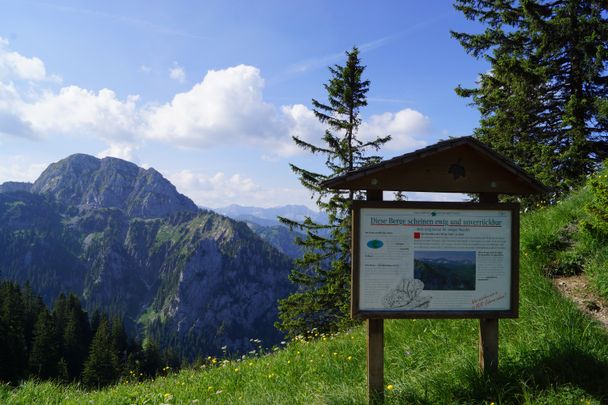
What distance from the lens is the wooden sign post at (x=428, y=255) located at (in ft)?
17.8

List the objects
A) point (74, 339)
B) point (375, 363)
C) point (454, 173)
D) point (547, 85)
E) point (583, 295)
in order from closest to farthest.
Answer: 1. point (375, 363)
2. point (454, 173)
3. point (583, 295)
4. point (547, 85)
5. point (74, 339)

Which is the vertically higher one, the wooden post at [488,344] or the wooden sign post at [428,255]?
the wooden sign post at [428,255]

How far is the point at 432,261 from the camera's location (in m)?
5.47

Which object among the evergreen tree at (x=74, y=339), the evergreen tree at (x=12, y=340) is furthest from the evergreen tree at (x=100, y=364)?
the evergreen tree at (x=74, y=339)

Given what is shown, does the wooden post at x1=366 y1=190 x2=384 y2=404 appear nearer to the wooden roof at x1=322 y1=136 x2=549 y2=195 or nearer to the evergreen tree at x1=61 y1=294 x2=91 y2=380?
the wooden roof at x1=322 y1=136 x2=549 y2=195

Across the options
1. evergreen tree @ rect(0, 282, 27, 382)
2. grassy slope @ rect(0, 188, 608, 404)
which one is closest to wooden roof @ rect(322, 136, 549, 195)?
grassy slope @ rect(0, 188, 608, 404)

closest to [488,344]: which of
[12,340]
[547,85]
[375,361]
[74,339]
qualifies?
[375,361]

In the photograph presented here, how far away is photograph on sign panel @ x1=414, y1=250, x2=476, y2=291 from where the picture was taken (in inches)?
215

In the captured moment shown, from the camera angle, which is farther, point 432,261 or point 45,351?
point 45,351

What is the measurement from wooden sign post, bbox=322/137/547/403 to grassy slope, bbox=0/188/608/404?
42 cm

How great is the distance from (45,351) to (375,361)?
54223mm

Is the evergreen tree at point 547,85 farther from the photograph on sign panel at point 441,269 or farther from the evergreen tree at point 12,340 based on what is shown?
the evergreen tree at point 12,340

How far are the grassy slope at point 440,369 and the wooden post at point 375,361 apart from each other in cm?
12

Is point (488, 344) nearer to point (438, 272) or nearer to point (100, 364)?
point (438, 272)
